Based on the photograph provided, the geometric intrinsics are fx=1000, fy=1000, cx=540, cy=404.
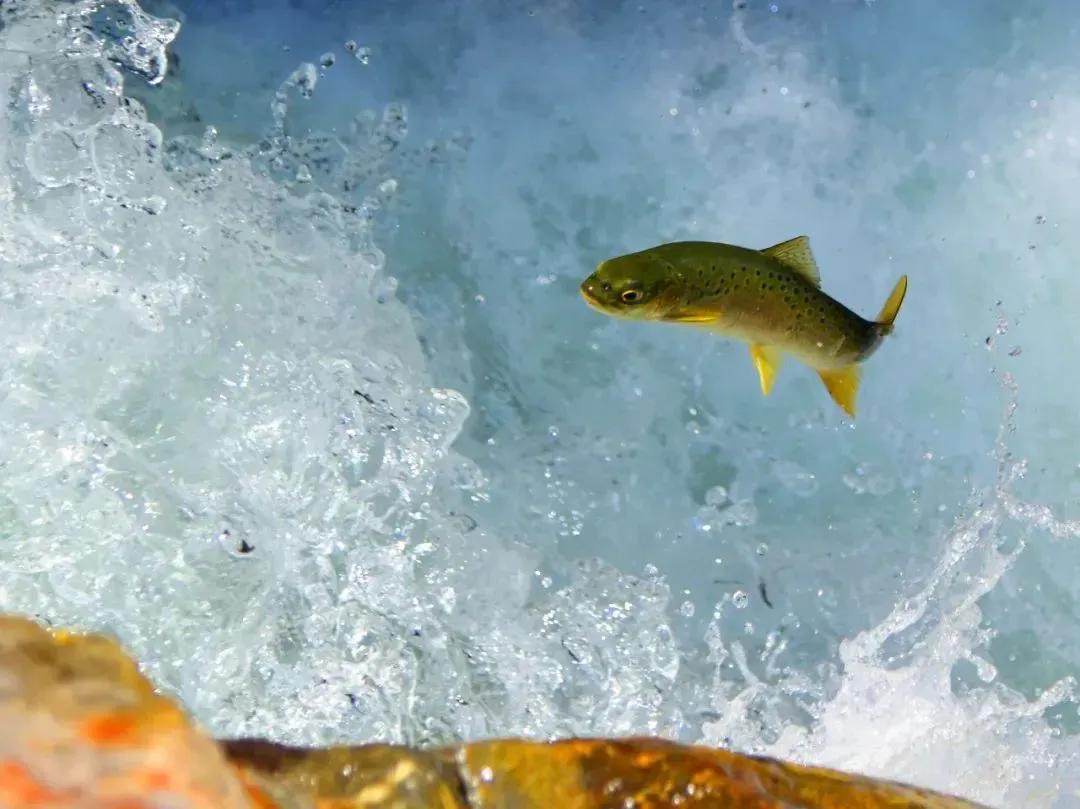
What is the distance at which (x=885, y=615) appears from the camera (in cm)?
252

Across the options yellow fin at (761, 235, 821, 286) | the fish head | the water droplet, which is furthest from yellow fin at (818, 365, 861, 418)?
the water droplet

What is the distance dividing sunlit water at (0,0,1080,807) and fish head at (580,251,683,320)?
2.50 ft

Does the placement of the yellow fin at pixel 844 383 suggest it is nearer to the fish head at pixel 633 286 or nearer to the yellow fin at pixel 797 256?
the yellow fin at pixel 797 256

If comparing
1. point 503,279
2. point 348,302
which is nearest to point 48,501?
point 348,302

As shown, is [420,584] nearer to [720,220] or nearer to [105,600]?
[105,600]

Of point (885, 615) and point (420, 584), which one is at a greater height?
point (885, 615)

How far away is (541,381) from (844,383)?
3.75 feet

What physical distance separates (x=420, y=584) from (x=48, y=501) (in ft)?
2.30

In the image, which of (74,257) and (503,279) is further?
(503,279)

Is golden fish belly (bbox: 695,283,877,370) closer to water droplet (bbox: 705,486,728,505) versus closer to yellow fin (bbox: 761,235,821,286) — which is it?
yellow fin (bbox: 761,235,821,286)

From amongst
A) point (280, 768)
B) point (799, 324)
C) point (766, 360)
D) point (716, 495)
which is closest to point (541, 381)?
point (716, 495)

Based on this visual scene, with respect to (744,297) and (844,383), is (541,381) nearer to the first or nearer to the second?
(844,383)

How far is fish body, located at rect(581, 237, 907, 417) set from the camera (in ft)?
4.75

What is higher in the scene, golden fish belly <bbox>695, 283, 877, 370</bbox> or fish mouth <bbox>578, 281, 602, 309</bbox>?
golden fish belly <bbox>695, 283, 877, 370</bbox>
